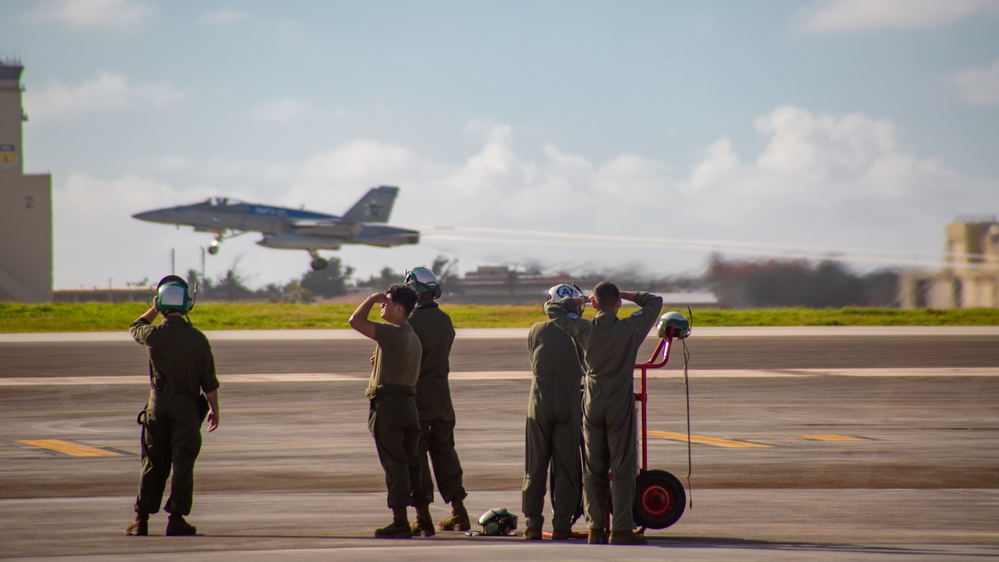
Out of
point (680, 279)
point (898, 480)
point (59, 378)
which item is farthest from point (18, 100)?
point (898, 480)

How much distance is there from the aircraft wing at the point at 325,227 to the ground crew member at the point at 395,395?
60840 millimetres

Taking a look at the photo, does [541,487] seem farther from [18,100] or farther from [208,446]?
[18,100]

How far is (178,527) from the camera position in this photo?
350 inches

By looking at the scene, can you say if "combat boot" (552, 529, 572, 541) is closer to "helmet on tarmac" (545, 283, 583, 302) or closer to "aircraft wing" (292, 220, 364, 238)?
"helmet on tarmac" (545, 283, 583, 302)

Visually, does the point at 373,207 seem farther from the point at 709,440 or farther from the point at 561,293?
the point at 561,293

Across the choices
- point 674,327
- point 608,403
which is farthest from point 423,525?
point 674,327

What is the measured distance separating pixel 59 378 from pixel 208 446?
1193 centimetres

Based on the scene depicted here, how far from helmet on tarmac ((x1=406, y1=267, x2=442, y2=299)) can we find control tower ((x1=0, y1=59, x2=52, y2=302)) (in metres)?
95.1

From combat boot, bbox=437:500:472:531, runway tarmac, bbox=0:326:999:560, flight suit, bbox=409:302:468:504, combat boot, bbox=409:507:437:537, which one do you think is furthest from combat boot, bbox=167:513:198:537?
combat boot, bbox=437:500:472:531

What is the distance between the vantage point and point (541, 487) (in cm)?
901

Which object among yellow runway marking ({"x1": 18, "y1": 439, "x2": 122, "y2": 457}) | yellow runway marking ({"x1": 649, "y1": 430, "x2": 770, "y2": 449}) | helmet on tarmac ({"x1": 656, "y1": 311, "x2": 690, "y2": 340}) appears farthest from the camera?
yellow runway marking ({"x1": 649, "y1": 430, "x2": 770, "y2": 449})

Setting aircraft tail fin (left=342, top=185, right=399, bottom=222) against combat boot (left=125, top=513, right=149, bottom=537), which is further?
aircraft tail fin (left=342, top=185, right=399, bottom=222)

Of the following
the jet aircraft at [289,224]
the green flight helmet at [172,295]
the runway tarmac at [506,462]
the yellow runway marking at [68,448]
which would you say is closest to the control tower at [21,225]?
the jet aircraft at [289,224]

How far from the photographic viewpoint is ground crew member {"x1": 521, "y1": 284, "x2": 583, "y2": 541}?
8922 mm
